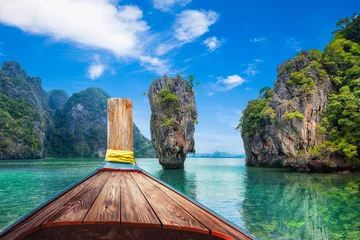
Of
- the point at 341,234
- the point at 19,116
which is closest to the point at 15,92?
the point at 19,116

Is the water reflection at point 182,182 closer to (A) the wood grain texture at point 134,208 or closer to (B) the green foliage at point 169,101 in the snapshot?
(B) the green foliage at point 169,101

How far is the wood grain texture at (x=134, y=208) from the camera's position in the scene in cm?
139

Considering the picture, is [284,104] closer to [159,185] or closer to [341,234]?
[341,234]

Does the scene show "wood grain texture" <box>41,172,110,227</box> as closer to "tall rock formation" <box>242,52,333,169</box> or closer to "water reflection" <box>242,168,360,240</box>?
"water reflection" <box>242,168,360,240</box>

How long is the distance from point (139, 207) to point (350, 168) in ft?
91.2

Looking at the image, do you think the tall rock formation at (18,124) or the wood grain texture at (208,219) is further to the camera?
the tall rock formation at (18,124)

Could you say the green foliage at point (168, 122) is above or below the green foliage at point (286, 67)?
below

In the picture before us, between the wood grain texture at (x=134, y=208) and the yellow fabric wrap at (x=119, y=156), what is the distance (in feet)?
0.90

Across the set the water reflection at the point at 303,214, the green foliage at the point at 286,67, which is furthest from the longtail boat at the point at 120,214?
the green foliage at the point at 286,67

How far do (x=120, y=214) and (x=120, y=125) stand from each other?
3.18ft

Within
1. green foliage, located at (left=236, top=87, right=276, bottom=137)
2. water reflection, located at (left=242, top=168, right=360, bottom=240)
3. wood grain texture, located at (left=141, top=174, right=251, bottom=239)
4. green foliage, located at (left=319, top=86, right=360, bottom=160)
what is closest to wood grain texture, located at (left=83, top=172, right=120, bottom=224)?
wood grain texture, located at (left=141, top=174, right=251, bottom=239)

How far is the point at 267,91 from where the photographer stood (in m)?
40.1

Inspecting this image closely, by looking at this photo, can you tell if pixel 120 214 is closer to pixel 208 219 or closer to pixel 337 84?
pixel 208 219

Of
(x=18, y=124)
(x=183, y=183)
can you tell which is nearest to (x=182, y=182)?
(x=183, y=183)
